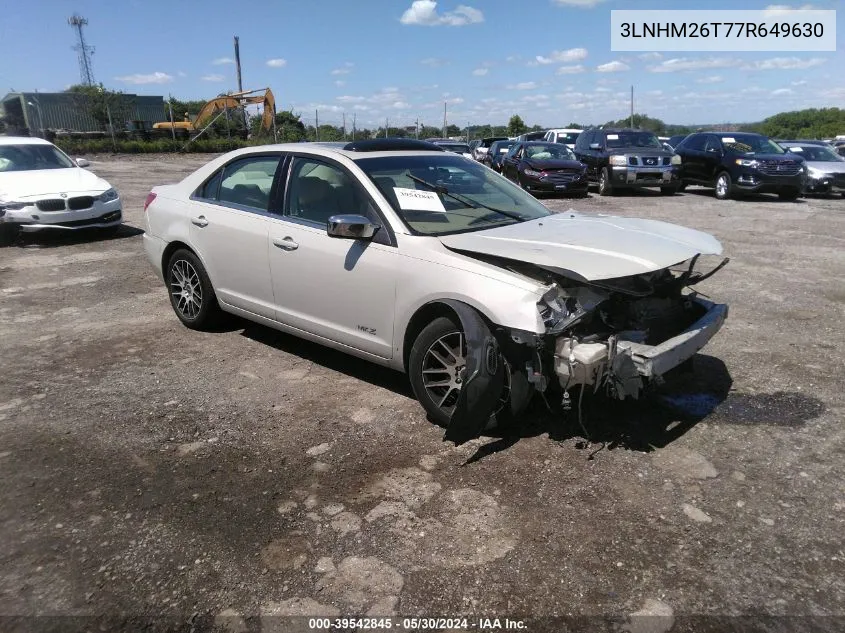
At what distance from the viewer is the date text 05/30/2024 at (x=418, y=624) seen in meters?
2.40

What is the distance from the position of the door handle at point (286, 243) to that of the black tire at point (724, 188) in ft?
49.7

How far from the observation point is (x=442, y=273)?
146 inches

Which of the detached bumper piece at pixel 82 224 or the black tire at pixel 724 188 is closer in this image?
the detached bumper piece at pixel 82 224

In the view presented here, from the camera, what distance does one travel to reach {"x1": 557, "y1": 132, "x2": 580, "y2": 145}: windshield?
22147 millimetres

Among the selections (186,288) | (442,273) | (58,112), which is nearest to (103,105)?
(58,112)

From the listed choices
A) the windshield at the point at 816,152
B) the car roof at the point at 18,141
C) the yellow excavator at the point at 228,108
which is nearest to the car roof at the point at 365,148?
the car roof at the point at 18,141

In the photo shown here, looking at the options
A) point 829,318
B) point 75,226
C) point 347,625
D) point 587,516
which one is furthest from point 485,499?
point 75,226

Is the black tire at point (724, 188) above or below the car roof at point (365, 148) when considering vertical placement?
below

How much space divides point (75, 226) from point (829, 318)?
10.3 metres

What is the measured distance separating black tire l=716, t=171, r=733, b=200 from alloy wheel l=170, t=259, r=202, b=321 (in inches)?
594

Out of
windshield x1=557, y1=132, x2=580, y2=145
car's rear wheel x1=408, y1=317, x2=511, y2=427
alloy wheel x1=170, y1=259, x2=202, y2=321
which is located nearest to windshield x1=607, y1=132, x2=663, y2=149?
windshield x1=557, y1=132, x2=580, y2=145

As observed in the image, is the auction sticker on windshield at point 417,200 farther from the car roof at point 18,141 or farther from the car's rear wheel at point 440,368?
the car roof at point 18,141

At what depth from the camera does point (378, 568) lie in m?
2.71

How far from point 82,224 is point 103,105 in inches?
1398
